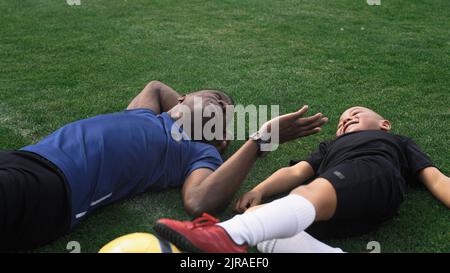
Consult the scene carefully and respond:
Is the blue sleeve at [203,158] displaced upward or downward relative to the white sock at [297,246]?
upward

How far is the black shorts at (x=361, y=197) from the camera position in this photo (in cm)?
283

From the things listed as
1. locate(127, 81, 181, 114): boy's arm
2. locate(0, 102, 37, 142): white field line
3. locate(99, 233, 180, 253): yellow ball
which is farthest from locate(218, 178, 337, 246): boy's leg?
locate(0, 102, 37, 142): white field line

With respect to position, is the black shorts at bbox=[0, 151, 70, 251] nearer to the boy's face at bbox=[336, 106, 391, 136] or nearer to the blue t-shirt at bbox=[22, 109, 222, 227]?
the blue t-shirt at bbox=[22, 109, 222, 227]

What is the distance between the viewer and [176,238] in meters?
2.43

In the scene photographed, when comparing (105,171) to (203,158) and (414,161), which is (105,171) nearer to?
(203,158)

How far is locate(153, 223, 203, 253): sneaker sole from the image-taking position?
241 centimetres

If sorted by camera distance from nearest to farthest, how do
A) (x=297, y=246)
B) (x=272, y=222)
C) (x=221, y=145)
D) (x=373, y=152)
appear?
(x=272, y=222), (x=297, y=246), (x=373, y=152), (x=221, y=145)

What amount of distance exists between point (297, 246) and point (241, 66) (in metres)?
3.27

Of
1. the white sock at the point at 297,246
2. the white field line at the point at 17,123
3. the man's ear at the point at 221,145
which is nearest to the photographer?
the white sock at the point at 297,246

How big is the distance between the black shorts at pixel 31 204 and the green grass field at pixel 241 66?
123mm

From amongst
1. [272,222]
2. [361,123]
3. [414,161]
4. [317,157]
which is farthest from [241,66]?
[272,222]

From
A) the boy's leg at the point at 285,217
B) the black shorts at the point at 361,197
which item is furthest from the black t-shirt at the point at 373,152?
the boy's leg at the point at 285,217

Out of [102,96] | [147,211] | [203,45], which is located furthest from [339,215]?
[203,45]

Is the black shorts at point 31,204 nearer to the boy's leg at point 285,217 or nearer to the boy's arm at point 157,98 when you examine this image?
the boy's leg at point 285,217
